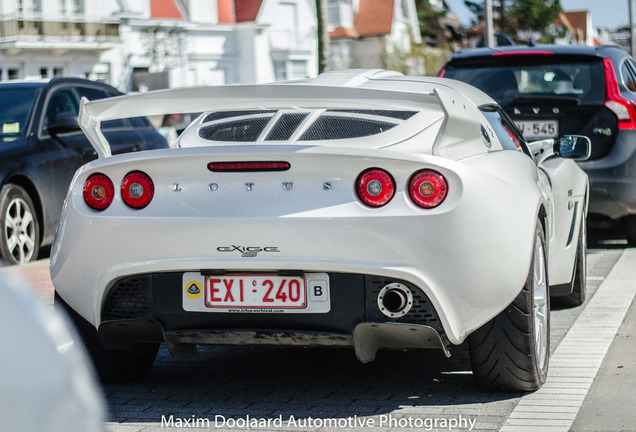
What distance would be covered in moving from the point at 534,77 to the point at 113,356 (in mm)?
5483

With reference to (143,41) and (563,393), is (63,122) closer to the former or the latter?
(563,393)

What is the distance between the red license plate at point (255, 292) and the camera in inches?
178

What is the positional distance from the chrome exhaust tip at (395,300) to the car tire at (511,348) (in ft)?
1.41

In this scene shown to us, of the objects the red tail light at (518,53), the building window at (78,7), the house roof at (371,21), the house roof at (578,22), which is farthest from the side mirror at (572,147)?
the house roof at (578,22)

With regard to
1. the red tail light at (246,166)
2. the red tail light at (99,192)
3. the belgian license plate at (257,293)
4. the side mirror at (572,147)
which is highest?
the red tail light at (246,166)

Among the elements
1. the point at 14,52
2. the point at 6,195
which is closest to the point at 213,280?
the point at 6,195

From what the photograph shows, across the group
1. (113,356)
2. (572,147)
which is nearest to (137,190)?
(113,356)

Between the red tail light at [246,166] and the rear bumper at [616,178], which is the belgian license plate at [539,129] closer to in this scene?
the rear bumper at [616,178]

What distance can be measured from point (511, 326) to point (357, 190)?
88 cm

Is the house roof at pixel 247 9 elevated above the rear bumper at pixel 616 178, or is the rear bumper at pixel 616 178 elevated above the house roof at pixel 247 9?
the house roof at pixel 247 9

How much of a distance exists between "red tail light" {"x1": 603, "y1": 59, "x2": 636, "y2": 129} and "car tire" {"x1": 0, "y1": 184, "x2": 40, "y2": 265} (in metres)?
4.87

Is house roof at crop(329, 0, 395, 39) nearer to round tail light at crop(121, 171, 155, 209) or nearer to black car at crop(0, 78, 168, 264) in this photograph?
black car at crop(0, 78, 168, 264)

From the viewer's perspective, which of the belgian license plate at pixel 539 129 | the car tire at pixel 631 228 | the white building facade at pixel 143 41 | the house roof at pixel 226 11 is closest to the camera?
the belgian license plate at pixel 539 129

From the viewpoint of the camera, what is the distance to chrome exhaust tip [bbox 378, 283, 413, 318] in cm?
449
